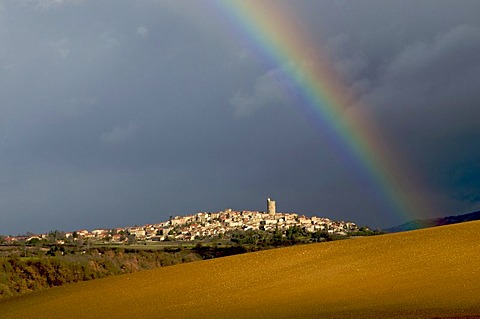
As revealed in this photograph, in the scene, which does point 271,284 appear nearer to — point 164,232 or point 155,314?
point 155,314

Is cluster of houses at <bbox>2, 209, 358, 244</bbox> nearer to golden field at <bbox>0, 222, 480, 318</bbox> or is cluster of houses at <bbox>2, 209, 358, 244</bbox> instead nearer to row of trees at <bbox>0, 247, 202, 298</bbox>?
row of trees at <bbox>0, 247, 202, 298</bbox>

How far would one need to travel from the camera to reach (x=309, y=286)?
3216 centimetres

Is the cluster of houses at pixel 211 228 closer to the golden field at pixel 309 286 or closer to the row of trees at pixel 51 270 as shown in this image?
the row of trees at pixel 51 270

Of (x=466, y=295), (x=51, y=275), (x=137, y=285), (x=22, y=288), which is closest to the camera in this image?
(x=466, y=295)

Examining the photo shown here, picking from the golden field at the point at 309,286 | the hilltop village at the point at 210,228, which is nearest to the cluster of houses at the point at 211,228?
the hilltop village at the point at 210,228

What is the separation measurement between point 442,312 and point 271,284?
13.7m

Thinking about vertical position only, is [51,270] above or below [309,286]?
above

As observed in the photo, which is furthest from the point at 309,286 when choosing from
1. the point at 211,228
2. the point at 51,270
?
the point at 211,228

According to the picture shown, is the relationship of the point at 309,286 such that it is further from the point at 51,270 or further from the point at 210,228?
the point at 210,228

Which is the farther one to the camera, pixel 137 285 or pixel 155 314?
pixel 137 285

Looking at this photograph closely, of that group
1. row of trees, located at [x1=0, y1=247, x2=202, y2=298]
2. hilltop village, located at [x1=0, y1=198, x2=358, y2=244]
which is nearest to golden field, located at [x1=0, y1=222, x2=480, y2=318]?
row of trees, located at [x1=0, y1=247, x2=202, y2=298]

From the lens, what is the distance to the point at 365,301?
2592 cm

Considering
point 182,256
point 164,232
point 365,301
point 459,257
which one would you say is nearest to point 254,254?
point 459,257

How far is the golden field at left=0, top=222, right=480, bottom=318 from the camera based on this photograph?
25.2 meters
